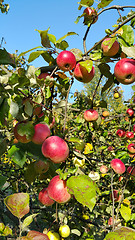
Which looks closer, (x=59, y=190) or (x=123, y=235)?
(x=123, y=235)

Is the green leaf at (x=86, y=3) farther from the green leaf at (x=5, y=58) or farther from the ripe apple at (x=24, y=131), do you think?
the ripe apple at (x=24, y=131)

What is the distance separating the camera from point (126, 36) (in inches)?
33.1

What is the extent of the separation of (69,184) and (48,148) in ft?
0.57

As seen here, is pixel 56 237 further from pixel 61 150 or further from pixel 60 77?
pixel 60 77

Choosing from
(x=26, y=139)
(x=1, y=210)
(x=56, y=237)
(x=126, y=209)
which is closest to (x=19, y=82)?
(x=26, y=139)

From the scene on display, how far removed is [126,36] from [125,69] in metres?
0.13

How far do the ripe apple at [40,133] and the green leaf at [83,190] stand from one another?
0.75 feet

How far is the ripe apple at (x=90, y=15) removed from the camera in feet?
3.22

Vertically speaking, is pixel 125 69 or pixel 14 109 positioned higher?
pixel 125 69

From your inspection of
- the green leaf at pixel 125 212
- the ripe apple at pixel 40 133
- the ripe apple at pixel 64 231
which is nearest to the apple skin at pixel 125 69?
the ripe apple at pixel 40 133

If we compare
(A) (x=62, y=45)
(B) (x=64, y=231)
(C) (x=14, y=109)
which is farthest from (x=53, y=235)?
(A) (x=62, y=45)

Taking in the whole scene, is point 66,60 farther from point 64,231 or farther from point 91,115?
point 64,231

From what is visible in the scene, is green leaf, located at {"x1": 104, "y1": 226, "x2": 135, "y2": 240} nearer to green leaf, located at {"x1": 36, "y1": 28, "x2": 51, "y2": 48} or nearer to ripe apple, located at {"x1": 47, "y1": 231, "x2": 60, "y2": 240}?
ripe apple, located at {"x1": 47, "y1": 231, "x2": 60, "y2": 240}

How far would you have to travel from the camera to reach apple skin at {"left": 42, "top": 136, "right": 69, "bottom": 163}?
851 mm
